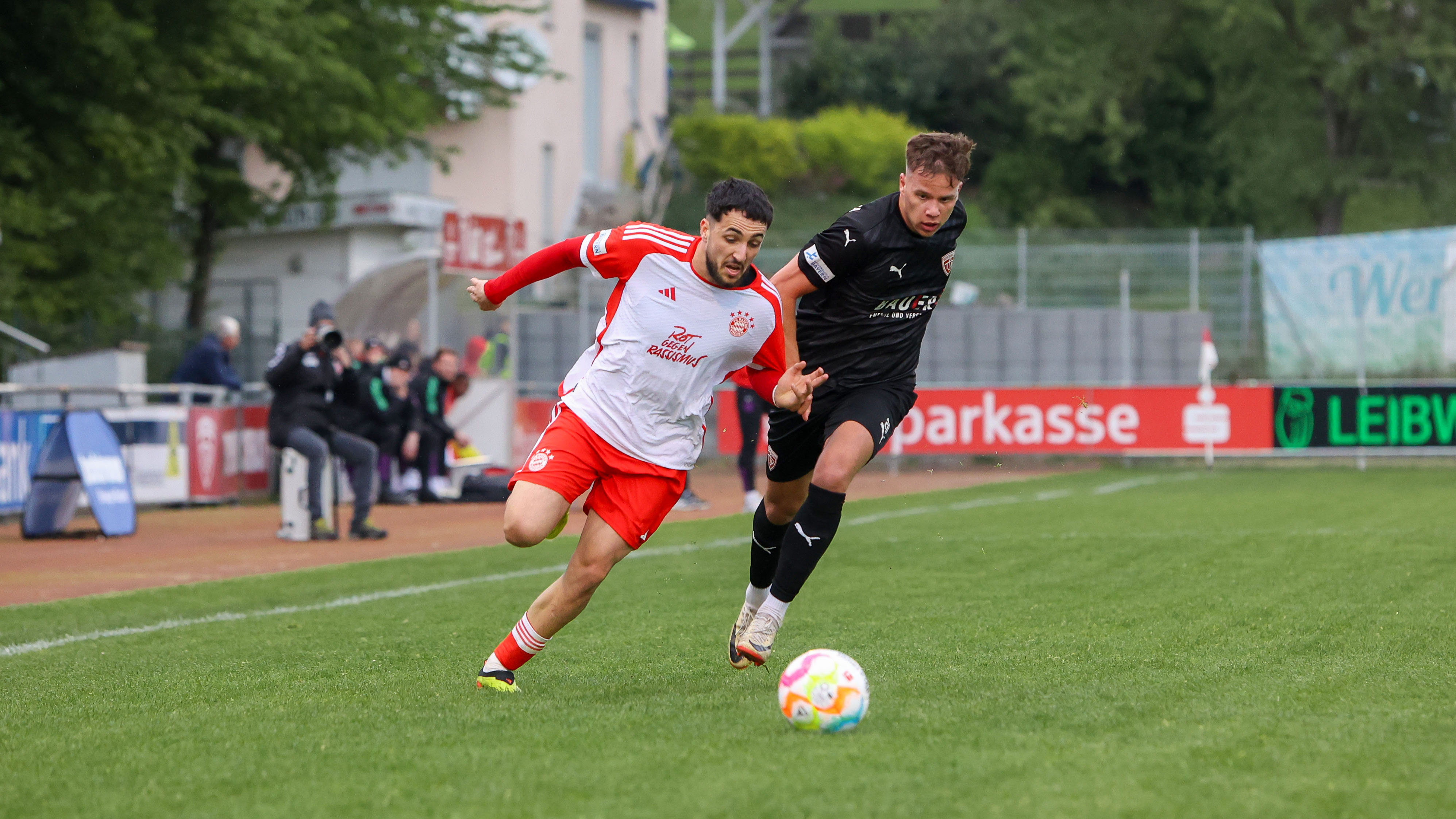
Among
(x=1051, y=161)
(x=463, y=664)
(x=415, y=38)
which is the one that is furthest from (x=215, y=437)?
(x=1051, y=161)

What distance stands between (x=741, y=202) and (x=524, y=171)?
33.4m

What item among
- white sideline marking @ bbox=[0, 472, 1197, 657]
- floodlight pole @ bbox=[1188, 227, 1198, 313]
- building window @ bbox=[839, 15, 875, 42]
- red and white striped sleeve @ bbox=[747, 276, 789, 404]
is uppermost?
building window @ bbox=[839, 15, 875, 42]

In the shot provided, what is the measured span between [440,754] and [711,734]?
823 millimetres

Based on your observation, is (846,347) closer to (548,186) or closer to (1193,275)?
(1193,275)

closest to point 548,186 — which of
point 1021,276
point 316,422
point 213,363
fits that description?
point 1021,276

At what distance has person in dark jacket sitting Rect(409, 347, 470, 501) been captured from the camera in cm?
1795

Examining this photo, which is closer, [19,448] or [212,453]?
[19,448]

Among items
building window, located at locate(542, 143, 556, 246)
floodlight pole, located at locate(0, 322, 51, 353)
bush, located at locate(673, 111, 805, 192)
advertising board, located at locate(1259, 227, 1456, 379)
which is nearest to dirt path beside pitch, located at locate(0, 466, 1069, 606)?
floodlight pole, located at locate(0, 322, 51, 353)

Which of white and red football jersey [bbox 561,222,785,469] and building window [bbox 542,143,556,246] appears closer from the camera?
white and red football jersey [bbox 561,222,785,469]

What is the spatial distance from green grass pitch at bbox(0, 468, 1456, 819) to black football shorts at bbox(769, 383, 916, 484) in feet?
2.64

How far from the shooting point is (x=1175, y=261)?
78.7 feet

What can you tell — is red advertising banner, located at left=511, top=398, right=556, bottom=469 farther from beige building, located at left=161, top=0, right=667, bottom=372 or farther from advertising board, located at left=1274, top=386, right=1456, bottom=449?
advertising board, located at left=1274, top=386, right=1456, bottom=449

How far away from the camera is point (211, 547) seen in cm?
1327

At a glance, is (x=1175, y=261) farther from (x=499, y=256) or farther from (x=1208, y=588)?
(x=1208, y=588)
